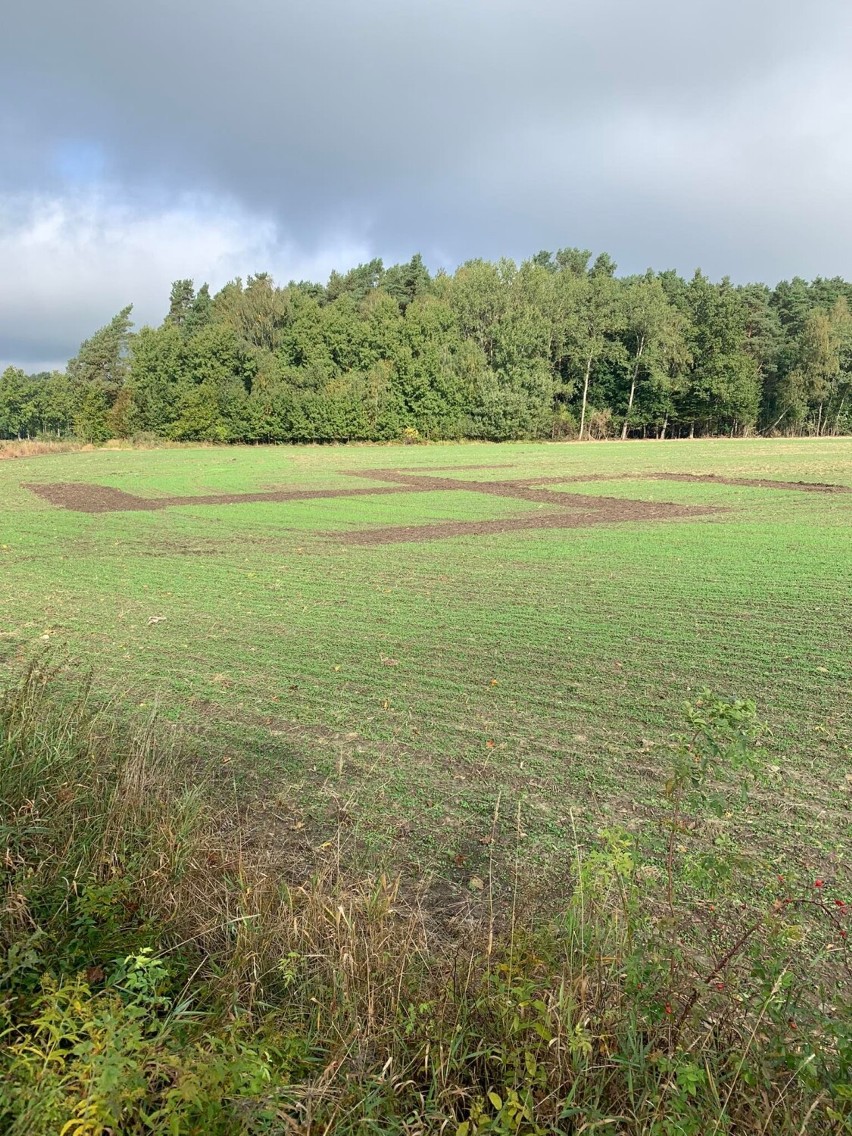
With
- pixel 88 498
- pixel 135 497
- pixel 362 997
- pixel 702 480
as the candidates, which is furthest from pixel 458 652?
pixel 702 480

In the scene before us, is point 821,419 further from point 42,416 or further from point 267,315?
point 42,416

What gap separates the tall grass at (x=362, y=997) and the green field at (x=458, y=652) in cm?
80

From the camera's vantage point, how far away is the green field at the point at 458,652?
427 cm

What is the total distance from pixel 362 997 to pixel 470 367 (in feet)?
211

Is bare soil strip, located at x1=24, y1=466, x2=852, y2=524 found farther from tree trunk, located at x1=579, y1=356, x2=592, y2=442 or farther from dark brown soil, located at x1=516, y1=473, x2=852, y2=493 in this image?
tree trunk, located at x1=579, y1=356, x2=592, y2=442

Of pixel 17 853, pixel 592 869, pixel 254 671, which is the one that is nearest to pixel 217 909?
pixel 17 853

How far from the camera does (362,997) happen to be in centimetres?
238

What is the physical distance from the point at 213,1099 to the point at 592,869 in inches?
64.4

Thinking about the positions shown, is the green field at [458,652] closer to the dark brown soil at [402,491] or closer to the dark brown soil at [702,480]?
the dark brown soil at [402,491]

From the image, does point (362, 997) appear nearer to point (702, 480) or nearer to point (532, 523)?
point (532, 523)

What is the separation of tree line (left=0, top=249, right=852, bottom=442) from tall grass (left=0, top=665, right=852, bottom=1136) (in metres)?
56.2

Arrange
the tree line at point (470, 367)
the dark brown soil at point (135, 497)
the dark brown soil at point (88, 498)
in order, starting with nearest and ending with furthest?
the dark brown soil at point (88, 498), the dark brown soil at point (135, 497), the tree line at point (470, 367)

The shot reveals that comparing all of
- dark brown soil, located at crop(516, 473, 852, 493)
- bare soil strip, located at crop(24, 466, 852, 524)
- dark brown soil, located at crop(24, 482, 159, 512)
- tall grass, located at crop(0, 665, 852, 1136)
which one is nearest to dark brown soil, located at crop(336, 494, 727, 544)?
bare soil strip, located at crop(24, 466, 852, 524)

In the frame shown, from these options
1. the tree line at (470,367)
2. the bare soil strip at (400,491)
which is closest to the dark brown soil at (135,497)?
the bare soil strip at (400,491)
